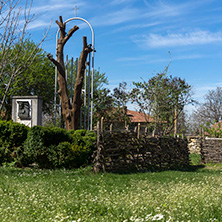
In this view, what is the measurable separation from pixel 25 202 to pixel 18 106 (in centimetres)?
1066

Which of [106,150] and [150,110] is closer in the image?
[106,150]

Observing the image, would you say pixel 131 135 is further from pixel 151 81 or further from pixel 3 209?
pixel 151 81

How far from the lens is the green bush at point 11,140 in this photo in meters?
11.5

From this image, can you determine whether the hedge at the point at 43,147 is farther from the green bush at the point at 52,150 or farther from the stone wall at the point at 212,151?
the stone wall at the point at 212,151

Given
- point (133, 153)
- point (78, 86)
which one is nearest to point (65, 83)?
point (78, 86)

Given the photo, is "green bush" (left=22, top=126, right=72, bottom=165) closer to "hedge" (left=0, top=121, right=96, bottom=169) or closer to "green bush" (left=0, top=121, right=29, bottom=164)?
"hedge" (left=0, top=121, right=96, bottom=169)

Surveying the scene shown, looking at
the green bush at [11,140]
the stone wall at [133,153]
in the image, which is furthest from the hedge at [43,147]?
the stone wall at [133,153]

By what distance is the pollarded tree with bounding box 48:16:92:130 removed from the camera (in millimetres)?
16844

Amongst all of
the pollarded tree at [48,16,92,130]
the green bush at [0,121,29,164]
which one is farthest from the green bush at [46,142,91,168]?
the pollarded tree at [48,16,92,130]

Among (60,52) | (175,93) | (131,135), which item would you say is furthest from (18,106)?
(175,93)

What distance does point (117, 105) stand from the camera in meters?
24.0

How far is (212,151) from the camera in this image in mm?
16531

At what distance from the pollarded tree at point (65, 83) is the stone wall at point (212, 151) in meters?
6.69

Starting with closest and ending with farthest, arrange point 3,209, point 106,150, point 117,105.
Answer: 1. point 3,209
2. point 106,150
3. point 117,105
